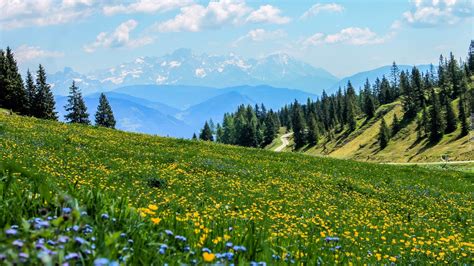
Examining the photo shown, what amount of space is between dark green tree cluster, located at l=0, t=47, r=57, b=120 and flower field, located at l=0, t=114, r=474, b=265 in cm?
5817

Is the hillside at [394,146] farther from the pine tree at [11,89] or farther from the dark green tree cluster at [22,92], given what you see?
the pine tree at [11,89]

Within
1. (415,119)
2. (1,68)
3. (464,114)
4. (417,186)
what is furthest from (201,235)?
(415,119)

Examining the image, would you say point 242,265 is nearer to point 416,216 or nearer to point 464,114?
point 416,216

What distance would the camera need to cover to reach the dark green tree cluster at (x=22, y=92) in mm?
77188

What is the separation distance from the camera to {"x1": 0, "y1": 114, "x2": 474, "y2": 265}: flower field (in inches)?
145

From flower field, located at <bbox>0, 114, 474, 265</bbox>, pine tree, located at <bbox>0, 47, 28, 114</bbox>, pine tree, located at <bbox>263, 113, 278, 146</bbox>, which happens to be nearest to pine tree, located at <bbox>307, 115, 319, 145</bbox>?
pine tree, located at <bbox>263, 113, 278, 146</bbox>

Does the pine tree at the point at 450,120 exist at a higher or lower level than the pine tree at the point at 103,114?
lower

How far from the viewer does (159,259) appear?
3.67m

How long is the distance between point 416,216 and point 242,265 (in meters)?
14.8

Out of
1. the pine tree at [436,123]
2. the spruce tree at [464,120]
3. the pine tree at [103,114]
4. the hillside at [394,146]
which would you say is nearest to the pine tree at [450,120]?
the hillside at [394,146]

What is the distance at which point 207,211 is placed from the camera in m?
10.7

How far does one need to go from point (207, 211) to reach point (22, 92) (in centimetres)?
8084

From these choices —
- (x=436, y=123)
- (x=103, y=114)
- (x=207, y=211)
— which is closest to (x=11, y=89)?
(x=103, y=114)

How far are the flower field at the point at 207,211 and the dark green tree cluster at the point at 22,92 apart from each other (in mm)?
58165
